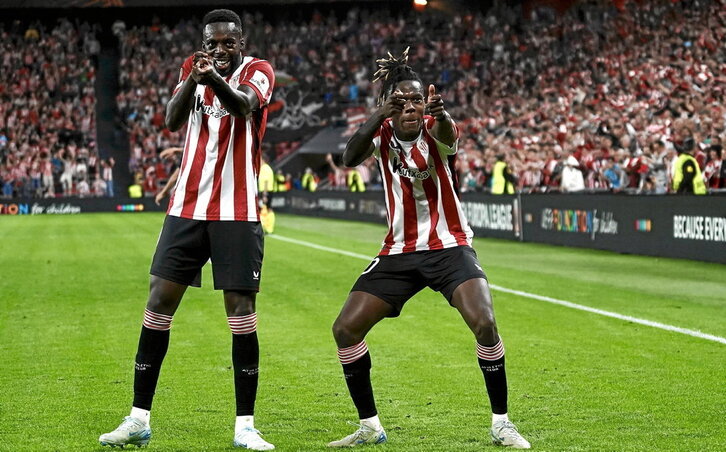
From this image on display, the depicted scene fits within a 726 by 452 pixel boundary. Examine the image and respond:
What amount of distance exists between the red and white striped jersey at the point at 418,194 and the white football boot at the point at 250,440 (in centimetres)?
123

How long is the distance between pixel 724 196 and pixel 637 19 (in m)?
21.6

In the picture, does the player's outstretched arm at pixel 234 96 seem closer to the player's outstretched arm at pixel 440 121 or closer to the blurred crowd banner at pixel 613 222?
the player's outstretched arm at pixel 440 121

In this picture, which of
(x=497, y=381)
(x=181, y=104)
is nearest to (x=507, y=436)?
(x=497, y=381)

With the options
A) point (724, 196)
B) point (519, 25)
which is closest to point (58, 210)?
point (519, 25)

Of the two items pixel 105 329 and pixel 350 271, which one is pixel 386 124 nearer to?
pixel 105 329

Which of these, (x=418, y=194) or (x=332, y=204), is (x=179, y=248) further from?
(x=332, y=204)

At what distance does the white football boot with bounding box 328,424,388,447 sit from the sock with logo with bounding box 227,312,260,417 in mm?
A: 509

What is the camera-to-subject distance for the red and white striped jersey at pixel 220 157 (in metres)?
5.92

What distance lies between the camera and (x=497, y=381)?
5898 mm

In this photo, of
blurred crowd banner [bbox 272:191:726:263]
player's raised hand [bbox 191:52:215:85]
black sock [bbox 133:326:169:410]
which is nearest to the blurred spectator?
blurred crowd banner [bbox 272:191:726:263]

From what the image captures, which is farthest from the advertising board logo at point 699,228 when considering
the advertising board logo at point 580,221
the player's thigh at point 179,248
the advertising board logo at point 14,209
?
the advertising board logo at point 14,209

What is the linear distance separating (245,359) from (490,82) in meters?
39.4

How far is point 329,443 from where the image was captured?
5.99 m

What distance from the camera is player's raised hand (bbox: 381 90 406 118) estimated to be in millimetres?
5809
